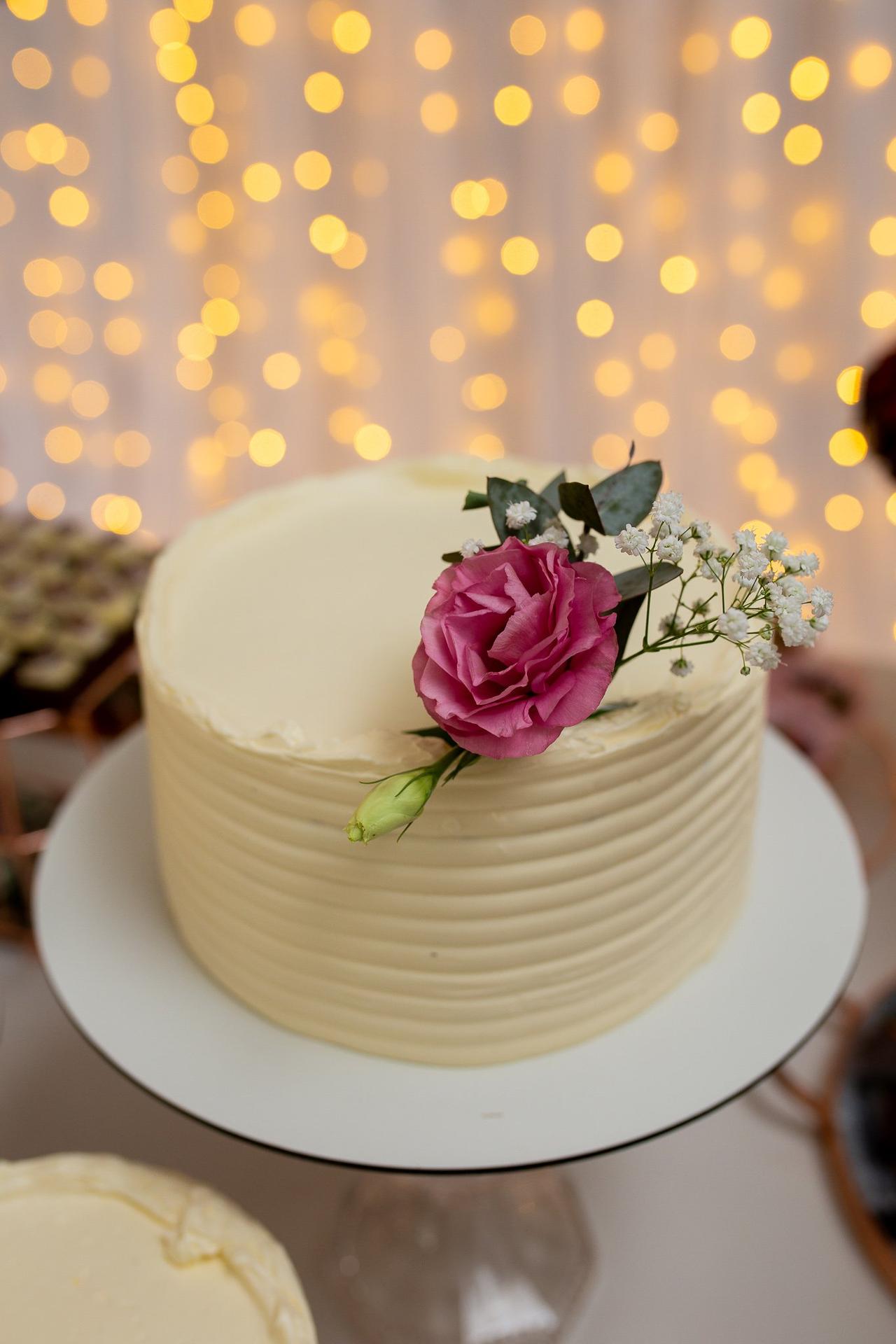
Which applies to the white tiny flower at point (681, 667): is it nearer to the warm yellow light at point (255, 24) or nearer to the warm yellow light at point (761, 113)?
the warm yellow light at point (761, 113)

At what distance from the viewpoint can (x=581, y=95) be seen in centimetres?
210

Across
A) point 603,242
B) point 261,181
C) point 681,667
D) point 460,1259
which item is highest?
point 261,181

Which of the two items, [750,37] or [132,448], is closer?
[750,37]

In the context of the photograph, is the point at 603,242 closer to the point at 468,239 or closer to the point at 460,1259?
the point at 468,239

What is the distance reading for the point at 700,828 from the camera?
41.3 inches

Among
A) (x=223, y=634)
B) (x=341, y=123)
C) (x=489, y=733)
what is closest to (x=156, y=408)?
(x=341, y=123)

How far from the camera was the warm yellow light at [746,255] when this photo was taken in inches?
85.0

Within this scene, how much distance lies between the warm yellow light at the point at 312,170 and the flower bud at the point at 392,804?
178cm

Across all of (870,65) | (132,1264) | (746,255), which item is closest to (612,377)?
(746,255)

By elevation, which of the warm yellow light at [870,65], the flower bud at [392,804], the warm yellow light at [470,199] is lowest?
the flower bud at [392,804]

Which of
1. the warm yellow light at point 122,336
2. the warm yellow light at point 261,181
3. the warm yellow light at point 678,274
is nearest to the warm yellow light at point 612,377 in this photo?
the warm yellow light at point 678,274

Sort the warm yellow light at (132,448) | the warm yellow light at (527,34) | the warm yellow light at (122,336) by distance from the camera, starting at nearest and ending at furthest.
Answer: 1. the warm yellow light at (527,34)
2. the warm yellow light at (122,336)
3. the warm yellow light at (132,448)

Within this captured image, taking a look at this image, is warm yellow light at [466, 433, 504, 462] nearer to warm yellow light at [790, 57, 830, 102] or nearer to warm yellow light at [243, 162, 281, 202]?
warm yellow light at [243, 162, 281, 202]

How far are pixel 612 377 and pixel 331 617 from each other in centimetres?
141
